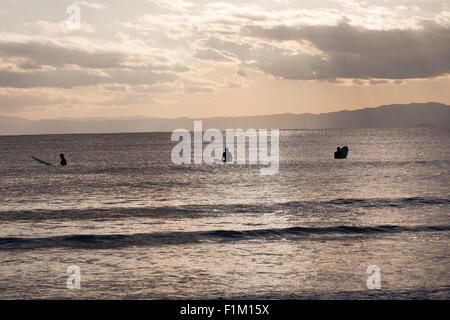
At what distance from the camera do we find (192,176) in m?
59.4

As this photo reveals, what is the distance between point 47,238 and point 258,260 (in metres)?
11.1

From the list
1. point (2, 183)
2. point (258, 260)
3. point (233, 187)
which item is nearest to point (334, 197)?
point (233, 187)

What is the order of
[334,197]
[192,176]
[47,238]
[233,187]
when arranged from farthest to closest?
[192,176]
[233,187]
[334,197]
[47,238]

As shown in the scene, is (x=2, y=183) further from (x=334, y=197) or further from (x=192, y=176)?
(x=334, y=197)
